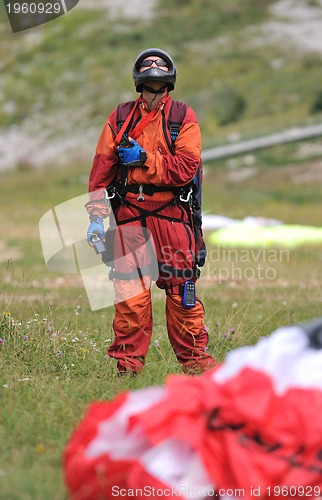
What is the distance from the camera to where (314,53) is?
1256 inches

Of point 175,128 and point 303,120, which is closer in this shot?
point 175,128

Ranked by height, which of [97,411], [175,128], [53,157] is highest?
[175,128]

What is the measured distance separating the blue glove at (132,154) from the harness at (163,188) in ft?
0.19

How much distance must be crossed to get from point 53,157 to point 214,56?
29.7ft

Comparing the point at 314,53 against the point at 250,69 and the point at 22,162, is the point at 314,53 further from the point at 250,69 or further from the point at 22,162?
the point at 22,162

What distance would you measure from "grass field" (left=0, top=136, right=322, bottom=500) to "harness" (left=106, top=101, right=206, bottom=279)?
863mm

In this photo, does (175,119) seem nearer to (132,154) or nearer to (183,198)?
(132,154)

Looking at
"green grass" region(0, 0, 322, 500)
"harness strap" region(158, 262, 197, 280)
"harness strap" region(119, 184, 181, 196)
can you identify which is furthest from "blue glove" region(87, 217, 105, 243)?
"green grass" region(0, 0, 322, 500)

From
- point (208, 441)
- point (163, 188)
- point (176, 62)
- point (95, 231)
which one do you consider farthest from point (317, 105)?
point (208, 441)

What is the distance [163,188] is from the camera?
5.97m

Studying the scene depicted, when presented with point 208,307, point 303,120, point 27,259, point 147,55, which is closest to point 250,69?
point 303,120

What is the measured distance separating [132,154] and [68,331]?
1.58 meters

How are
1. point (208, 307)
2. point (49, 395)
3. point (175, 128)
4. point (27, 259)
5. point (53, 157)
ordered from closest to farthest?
point (49, 395) < point (175, 128) < point (208, 307) < point (27, 259) < point (53, 157)


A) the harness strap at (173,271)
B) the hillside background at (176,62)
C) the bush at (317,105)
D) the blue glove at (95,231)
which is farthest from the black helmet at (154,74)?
the bush at (317,105)
